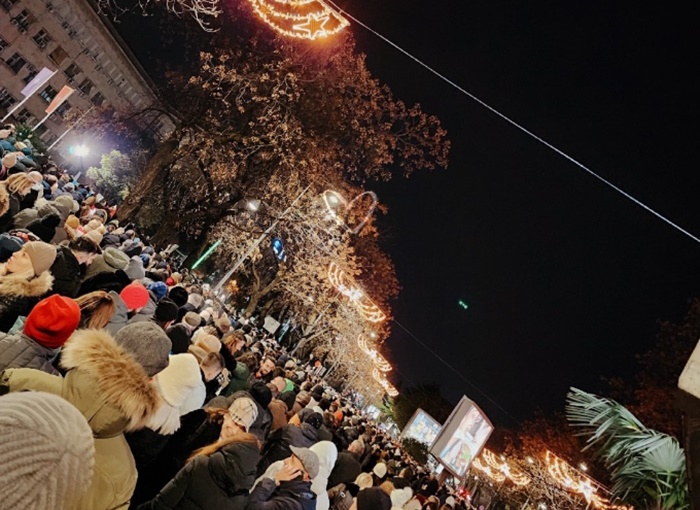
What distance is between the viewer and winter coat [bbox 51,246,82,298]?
4527mm

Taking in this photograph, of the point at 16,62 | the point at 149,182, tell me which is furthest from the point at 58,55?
the point at 149,182

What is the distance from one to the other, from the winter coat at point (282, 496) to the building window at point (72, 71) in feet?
220

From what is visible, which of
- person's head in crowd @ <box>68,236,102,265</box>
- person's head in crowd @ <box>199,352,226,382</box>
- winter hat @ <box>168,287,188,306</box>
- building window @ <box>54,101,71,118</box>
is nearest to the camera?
person's head in crowd @ <box>199,352,226,382</box>

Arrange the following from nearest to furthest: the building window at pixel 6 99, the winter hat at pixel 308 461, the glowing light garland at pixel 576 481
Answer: the winter hat at pixel 308 461 < the glowing light garland at pixel 576 481 < the building window at pixel 6 99

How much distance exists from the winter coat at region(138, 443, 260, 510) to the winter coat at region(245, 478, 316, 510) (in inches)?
18.7

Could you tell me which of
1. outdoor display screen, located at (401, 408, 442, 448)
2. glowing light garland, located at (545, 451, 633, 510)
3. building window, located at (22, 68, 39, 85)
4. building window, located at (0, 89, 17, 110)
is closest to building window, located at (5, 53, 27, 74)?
building window, located at (22, 68, 39, 85)

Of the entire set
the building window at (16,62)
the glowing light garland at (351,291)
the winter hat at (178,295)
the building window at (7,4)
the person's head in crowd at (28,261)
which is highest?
the building window at (7,4)

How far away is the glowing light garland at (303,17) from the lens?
878 centimetres

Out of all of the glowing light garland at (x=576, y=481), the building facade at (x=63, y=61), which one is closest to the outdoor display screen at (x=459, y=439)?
the glowing light garland at (x=576, y=481)

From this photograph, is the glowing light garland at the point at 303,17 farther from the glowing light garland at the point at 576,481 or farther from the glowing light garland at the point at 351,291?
the glowing light garland at the point at 576,481

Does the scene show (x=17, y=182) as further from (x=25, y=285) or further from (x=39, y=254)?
(x=25, y=285)

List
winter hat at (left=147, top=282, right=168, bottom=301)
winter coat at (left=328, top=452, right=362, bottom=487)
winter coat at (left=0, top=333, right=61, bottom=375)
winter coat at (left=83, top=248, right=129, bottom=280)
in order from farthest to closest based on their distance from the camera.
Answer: winter coat at (left=328, top=452, right=362, bottom=487) < winter hat at (left=147, top=282, right=168, bottom=301) < winter coat at (left=83, top=248, right=129, bottom=280) < winter coat at (left=0, top=333, right=61, bottom=375)

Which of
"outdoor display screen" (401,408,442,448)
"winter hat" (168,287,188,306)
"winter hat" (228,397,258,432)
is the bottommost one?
"winter hat" (228,397,258,432)

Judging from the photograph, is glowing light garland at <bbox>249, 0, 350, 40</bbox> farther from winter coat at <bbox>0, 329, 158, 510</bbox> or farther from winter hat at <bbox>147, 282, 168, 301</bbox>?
winter coat at <bbox>0, 329, 158, 510</bbox>
